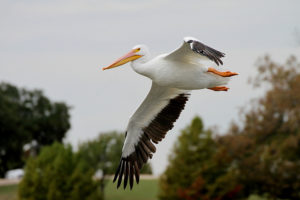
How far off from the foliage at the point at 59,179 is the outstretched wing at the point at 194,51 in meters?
36.7

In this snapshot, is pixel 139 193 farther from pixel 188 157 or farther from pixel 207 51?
pixel 207 51

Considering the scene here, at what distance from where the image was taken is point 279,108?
134ft

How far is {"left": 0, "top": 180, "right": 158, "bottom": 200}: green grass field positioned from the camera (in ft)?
175

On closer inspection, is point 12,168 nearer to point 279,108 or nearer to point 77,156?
point 77,156

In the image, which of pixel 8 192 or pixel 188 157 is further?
pixel 8 192

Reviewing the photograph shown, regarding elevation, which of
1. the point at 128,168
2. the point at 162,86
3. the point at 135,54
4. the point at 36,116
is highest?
the point at 36,116

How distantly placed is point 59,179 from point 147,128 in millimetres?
36608

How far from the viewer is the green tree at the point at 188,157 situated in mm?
41906

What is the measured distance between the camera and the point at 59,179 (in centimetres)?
4775

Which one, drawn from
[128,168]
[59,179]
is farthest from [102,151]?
[128,168]

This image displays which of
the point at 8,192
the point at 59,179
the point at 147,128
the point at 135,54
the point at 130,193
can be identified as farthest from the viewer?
the point at 8,192

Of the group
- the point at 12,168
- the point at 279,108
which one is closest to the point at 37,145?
the point at 12,168

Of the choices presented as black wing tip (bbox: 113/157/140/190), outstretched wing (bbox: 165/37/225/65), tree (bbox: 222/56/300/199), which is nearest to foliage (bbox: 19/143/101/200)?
tree (bbox: 222/56/300/199)

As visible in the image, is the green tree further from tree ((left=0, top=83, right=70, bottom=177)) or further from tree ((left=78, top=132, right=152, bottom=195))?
tree ((left=0, top=83, right=70, bottom=177))
